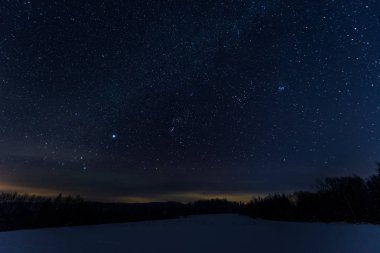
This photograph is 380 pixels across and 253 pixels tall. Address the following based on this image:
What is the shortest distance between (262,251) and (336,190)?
8720cm

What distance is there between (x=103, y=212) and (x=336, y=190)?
11064cm

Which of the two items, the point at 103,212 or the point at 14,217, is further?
the point at 103,212

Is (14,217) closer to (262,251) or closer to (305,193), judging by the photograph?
(262,251)

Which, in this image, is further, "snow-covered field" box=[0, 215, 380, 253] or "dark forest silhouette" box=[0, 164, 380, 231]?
"dark forest silhouette" box=[0, 164, 380, 231]

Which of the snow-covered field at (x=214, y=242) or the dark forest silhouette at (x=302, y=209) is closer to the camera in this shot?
the snow-covered field at (x=214, y=242)

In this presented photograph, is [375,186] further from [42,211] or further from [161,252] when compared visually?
[42,211]

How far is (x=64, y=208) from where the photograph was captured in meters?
124

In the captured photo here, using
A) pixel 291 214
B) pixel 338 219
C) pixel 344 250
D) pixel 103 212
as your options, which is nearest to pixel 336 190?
pixel 338 219

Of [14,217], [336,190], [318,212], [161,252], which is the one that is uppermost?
[336,190]

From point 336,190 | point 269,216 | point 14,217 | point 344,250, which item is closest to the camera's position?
point 344,250

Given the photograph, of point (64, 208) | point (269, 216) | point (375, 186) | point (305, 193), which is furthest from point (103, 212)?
point (375, 186)

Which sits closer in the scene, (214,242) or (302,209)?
(214,242)

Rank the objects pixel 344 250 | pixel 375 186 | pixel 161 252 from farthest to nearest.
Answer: pixel 375 186, pixel 161 252, pixel 344 250

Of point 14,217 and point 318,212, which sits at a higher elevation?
point 318,212
